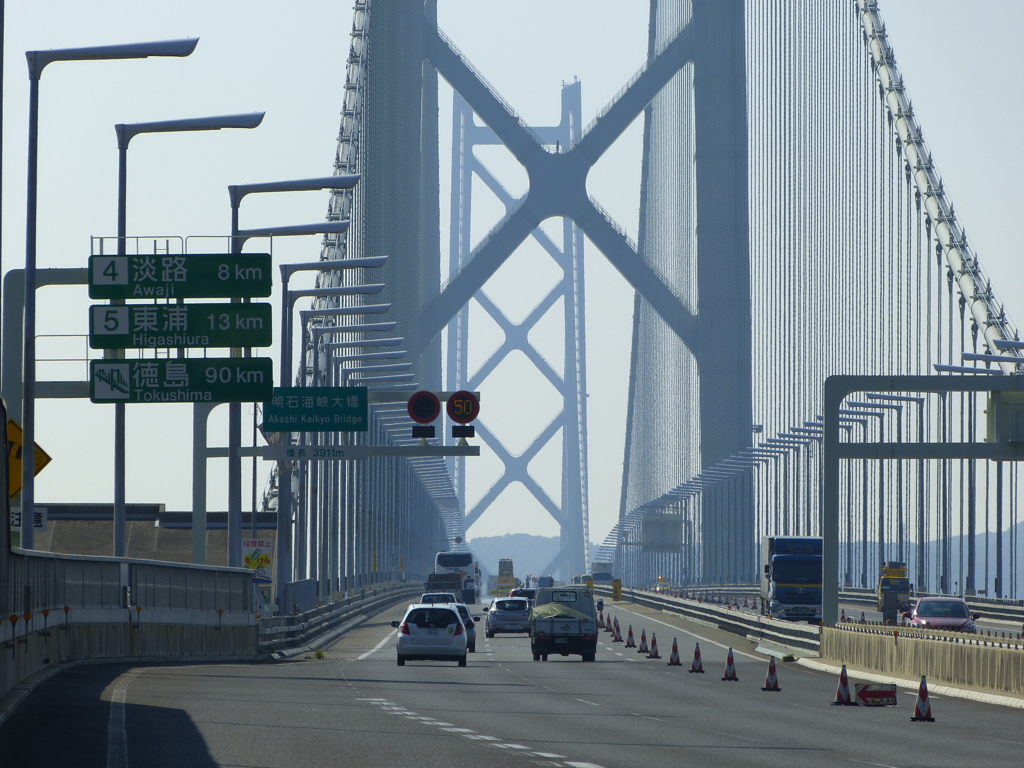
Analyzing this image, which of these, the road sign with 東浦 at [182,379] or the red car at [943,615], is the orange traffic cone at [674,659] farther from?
the red car at [943,615]

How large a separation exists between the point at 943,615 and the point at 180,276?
973 inches

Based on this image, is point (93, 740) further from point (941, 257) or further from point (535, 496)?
point (535, 496)

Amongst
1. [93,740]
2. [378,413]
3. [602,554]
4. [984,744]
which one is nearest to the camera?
[93,740]

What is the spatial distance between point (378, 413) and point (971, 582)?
24.2 meters

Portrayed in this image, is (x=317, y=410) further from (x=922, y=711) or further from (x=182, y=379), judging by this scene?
(x=922, y=711)

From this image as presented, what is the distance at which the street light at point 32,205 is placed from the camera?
23.2 meters

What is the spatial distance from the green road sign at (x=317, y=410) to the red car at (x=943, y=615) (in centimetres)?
1452

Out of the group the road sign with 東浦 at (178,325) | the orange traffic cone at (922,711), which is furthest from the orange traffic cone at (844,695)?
the road sign with 東浦 at (178,325)

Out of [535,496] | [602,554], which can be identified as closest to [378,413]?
[535,496]

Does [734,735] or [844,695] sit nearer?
[734,735]

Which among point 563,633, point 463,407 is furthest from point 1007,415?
point 463,407

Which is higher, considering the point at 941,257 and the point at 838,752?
the point at 941,257

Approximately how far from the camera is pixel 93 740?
14930mm

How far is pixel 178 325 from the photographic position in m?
31.5
